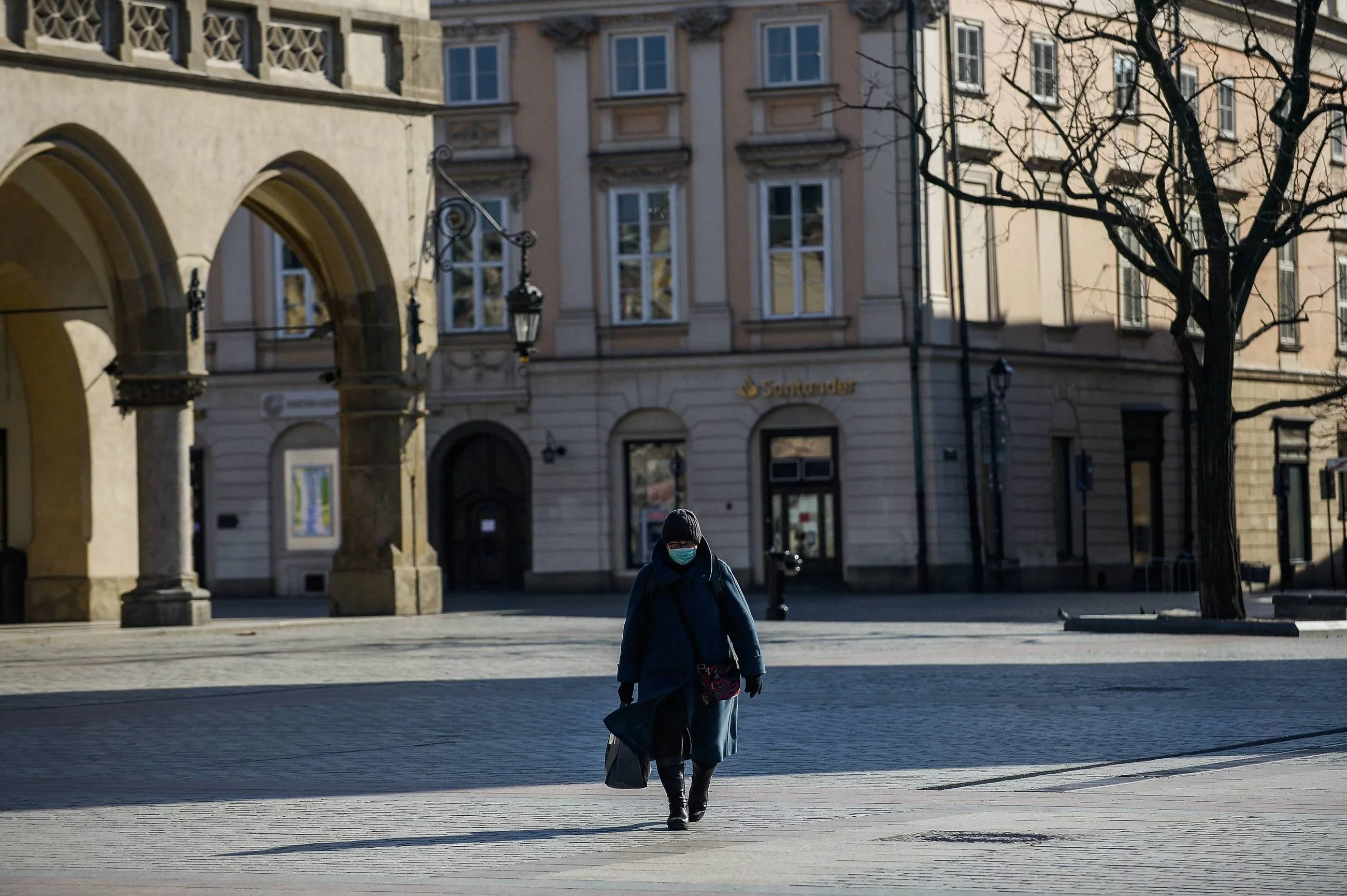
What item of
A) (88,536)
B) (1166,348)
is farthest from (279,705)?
(1166,348)

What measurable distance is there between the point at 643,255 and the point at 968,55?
7.15m

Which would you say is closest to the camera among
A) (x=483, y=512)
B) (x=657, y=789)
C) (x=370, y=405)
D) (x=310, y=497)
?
(x=657, y=789)

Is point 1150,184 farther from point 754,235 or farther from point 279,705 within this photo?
point 279,705

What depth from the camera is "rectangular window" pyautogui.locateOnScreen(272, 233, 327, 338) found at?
153 ft

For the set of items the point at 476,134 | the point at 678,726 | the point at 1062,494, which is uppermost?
the point at 476,134

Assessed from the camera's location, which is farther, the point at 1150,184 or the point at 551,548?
the point at 1150,184

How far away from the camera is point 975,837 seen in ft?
33.1

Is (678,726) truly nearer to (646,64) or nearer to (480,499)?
(646,64)

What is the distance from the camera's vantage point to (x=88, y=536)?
30.5 meters

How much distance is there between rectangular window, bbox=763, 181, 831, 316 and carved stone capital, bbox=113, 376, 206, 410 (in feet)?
61.2

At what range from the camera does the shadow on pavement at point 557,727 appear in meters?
13.1

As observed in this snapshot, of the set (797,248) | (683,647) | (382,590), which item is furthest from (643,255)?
(683,647)

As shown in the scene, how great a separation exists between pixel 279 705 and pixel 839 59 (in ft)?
93.6

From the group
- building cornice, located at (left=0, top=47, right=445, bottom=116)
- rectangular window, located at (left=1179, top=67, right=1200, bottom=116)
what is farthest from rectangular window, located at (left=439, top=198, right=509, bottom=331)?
building cornice, located at (left=0, top=47, right=445, bottom=116)
